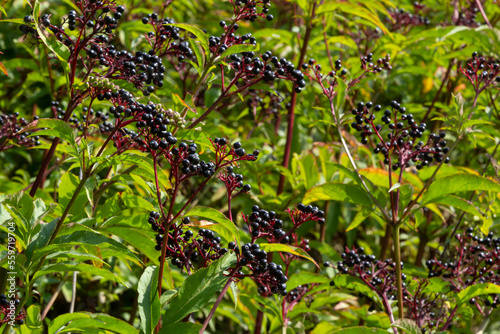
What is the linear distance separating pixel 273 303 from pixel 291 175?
1.17 m

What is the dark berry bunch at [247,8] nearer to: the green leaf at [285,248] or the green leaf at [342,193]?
the green leaf at [342,193]

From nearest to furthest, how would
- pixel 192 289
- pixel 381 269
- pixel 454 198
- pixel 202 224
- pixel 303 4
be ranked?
1. pixel 192 289
2. pixel 202 224
3. pixel 454 198
4. pixel 381 269
5. pixel 303 4

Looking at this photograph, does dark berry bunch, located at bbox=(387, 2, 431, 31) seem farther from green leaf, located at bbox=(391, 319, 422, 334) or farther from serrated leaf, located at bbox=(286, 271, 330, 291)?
green leaf, located at bbox=(391, 319, 422, 334)

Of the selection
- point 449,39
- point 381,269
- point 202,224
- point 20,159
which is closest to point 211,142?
point 202,224

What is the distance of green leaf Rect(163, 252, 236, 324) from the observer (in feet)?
6.33

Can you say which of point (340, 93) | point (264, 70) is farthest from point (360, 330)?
point (264, 70)

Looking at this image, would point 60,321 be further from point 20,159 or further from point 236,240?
point 20,159

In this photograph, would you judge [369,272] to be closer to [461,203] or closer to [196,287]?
→ [461,203]

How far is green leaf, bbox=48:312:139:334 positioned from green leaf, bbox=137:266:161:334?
0.13 meters

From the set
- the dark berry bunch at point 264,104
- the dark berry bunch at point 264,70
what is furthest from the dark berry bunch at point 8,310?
the dark berry bunch at point 264,104

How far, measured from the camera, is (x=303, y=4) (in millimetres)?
3658

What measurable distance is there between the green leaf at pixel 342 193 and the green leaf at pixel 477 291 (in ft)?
2.22

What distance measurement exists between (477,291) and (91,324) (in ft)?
6.13

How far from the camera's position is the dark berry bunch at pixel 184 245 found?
6.87 feet
